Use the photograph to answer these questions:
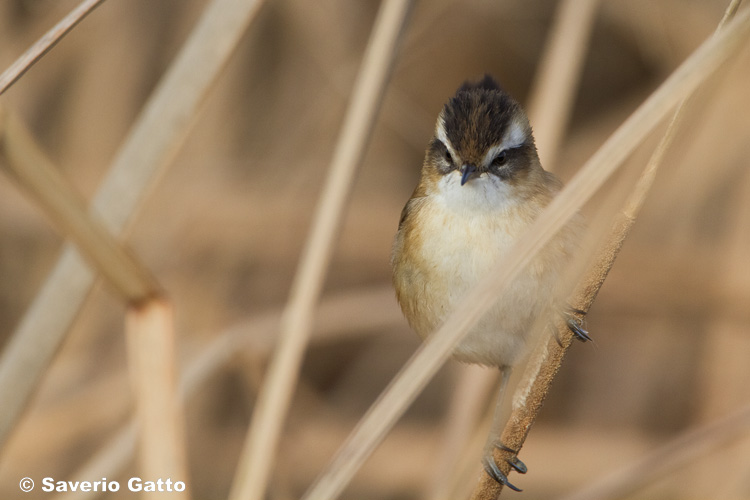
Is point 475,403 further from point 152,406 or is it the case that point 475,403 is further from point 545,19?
point 545,19

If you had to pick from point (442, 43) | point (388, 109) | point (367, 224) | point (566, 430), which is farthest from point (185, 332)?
point (442, 43)

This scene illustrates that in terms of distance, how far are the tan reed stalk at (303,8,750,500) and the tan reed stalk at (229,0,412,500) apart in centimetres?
36

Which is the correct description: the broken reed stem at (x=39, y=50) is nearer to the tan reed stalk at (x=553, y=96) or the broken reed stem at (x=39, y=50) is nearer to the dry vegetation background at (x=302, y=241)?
the tan reed stalk at (x=553, y=96)

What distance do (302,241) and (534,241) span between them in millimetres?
2485

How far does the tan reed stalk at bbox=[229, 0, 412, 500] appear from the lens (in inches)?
66.6

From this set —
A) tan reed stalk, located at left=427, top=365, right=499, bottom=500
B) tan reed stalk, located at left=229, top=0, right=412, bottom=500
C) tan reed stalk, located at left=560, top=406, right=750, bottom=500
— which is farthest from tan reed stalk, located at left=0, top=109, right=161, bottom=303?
tan reed stalk, located at left=560, top=406, right=750, bottom=500

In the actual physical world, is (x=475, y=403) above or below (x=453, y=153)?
below

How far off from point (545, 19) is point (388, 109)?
0.93 meters

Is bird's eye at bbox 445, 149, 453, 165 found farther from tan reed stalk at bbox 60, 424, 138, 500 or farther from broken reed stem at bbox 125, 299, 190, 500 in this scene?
tan reed stalk at bbox 60, 424, 138, 500

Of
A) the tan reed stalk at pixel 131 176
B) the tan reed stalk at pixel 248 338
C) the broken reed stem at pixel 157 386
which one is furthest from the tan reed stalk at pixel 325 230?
the tan reed stalk at pixel 248 338

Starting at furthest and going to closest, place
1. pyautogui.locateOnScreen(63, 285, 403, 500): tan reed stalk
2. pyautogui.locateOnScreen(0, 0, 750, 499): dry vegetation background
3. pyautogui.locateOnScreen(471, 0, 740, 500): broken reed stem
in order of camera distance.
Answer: pyautogui.locateOnScreen(0, 0, 750, 499): dry vegetation background
pyautogui.locateOnScreen(63, 285, 403, 500): tan reed stalk
pyautogui.locateOnScreen(471, 0, 740, 500): broken reed stem

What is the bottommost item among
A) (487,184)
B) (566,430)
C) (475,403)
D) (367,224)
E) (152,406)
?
(152,406)

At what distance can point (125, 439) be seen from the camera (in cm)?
232

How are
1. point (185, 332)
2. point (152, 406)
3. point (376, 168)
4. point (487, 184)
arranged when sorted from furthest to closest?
point (376, 168)
point (185, 332)
point (487, 184)
point (152, 406)
